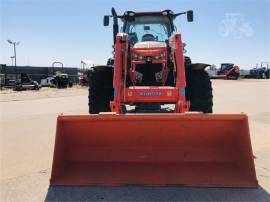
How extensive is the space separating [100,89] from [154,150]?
8.37ft

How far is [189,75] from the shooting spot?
6.42 metres

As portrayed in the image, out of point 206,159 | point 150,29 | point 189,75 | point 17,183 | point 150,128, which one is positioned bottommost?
point 17,183

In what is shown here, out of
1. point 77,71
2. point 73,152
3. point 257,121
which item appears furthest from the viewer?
point 77,71

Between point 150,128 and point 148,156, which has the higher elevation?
point 150,128

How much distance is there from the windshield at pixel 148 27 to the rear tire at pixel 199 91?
4.14ft

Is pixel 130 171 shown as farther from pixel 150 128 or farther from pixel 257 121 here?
pixel 257 121

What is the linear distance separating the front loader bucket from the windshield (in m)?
3.45

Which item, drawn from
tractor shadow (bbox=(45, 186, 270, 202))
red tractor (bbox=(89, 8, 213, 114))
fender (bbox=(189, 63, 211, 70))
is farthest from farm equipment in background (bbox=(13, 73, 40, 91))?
tractor shadow (bbox=(45, 186, 270, 202))

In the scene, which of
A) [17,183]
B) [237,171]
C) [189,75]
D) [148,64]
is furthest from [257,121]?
[17,183]

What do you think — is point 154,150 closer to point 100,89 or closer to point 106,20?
point 100,89

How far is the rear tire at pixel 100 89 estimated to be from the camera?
6332 mm

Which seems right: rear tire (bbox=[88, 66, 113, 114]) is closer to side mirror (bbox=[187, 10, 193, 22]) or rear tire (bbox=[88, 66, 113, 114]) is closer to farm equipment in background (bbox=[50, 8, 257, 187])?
side mirror (bbox=[187, 10, 193, 22])

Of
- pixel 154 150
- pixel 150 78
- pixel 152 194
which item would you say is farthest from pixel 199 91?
pixel 152 194

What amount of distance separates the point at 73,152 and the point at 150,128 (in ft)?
3.08
